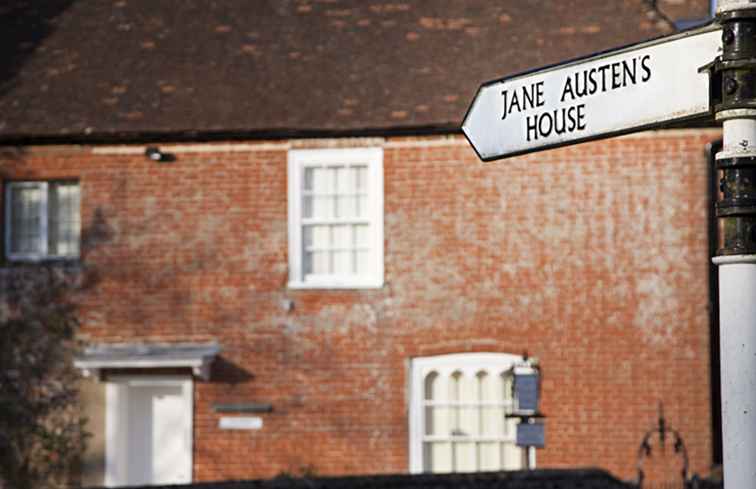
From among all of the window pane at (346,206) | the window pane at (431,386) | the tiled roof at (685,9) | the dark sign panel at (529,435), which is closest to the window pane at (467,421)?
the window pane at (431,386)

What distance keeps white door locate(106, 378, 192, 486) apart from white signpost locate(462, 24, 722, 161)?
1275cm

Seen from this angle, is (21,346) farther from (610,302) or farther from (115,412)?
(610,302)

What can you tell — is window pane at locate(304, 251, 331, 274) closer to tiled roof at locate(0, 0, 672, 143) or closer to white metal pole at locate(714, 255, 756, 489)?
tiled roof at locate(0, 0, 672, 143)

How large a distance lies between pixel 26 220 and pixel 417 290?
216 inches

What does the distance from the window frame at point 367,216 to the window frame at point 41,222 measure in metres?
3.00

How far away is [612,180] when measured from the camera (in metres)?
16.6

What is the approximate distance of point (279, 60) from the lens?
18031 millimetres

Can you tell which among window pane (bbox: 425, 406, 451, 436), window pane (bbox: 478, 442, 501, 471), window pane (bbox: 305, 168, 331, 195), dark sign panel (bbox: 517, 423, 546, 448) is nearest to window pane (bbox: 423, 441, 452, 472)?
window pane (bbox: 425, 406, 451, 436)

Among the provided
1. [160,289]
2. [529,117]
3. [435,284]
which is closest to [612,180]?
[435,284]

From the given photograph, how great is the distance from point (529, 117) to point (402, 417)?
12.2 m

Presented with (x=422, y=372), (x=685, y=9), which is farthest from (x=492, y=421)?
(x=685, y=9)

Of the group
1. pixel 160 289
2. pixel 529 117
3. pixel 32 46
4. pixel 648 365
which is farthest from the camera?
pixel 32 46

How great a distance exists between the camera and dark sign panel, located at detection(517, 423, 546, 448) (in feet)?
48.7

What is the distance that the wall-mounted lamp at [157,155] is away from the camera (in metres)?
17.3
